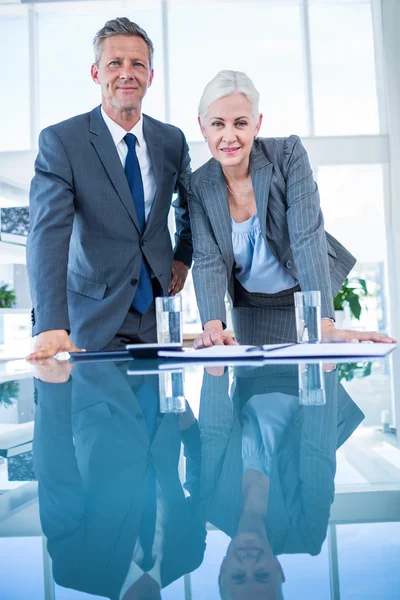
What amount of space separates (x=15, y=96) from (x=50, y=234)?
5976 millimetres

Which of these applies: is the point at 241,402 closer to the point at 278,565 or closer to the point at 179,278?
the point at 278,565

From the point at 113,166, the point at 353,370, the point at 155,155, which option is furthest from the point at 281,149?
the point at 353,370

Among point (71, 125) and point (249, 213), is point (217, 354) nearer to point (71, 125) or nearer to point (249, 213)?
point (249, 213)

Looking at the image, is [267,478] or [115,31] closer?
[267,478]

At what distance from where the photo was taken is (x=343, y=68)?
710cm

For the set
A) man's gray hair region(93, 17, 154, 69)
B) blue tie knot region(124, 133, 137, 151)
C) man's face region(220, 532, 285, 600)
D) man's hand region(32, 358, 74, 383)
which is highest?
man's gray hair region(93, 17, 154, 69)

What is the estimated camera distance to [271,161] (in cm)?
185

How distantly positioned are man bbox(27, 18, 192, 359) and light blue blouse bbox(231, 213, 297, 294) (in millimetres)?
221

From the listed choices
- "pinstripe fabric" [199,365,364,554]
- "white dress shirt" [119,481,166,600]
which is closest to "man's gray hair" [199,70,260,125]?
"pinstripe fabric" [199,365,364,554]

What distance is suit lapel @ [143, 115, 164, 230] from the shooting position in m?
1.91

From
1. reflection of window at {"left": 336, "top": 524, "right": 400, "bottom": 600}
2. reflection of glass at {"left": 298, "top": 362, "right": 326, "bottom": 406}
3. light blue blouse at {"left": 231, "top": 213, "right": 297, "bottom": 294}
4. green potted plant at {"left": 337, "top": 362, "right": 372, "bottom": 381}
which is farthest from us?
light blue blouse at {"left": 231, "top": 213, "right": 297, "bottom": 294}

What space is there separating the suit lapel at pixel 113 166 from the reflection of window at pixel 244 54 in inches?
208

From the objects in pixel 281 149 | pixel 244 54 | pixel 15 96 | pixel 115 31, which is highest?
pixel 244 54

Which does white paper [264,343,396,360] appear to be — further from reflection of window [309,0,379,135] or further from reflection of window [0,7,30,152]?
reflection of window [0,7,30,152]
